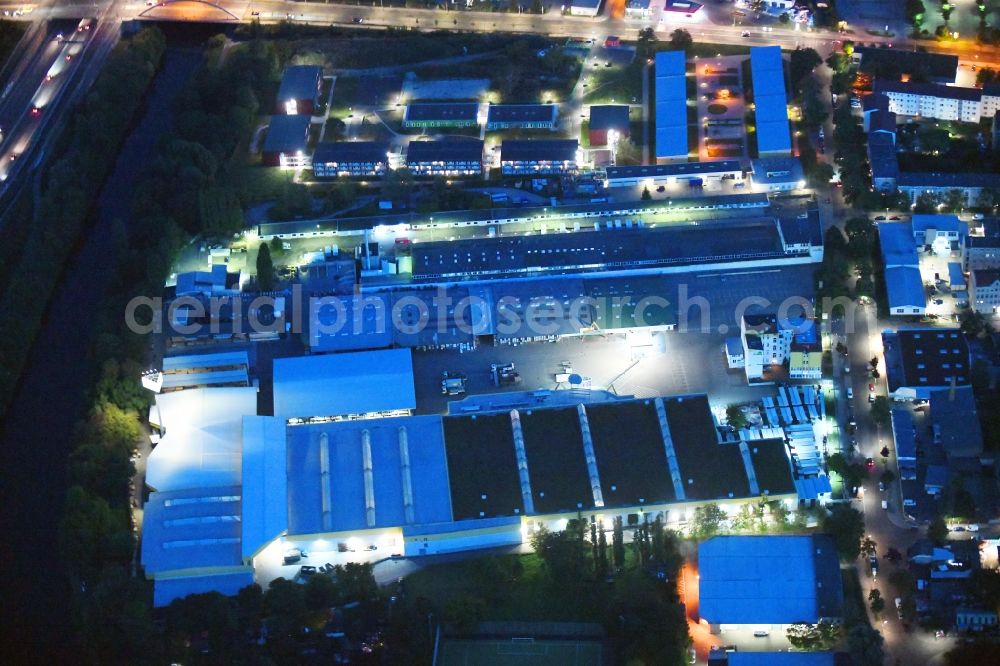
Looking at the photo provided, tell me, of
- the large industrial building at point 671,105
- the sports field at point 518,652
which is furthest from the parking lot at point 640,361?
the sports field at point 518,652

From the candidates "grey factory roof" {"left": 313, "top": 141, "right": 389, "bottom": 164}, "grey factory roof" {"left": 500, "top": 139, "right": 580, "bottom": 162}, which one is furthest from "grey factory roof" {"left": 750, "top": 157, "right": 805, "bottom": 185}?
"grey factory roof" {"left": 313, "top": 141, "right": 389, "bottom": 164}

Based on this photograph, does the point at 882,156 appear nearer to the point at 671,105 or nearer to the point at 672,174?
the point at 672,174

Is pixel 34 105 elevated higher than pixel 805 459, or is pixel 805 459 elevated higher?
pixel 34 105

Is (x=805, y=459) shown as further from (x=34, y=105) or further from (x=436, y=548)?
(x=34, y=105)

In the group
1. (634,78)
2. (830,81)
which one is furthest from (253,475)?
(830,81)

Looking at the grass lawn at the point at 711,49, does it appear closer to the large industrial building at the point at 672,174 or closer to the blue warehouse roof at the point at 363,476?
the large industrial building at the point at 672,174

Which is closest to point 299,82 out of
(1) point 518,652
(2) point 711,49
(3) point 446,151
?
(3) point 446,151

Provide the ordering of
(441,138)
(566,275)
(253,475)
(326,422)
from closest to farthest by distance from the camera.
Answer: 1. (253,475)
2. (326,422)
3. (566,275)
4. (441,138)
